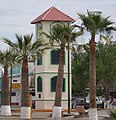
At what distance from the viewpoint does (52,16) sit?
60.4 metres

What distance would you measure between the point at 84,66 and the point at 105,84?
4.89 metres

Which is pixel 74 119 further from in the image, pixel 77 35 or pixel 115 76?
pixel 115 76

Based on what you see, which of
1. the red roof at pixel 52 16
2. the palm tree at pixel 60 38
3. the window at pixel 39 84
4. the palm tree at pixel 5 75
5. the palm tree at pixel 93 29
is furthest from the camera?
the window at pixel 39 84

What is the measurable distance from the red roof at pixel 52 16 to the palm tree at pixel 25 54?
19307 millimetres

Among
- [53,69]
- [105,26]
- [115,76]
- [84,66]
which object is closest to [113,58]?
[115,76]

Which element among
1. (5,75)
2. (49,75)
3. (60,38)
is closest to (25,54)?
(60,38)

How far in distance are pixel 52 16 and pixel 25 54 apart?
21989 mm

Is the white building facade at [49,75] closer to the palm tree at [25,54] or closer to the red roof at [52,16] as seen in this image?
the red roof at [52,16]

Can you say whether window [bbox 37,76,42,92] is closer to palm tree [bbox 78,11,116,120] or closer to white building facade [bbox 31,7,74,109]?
white building facade [bbox 31,7,74,109]

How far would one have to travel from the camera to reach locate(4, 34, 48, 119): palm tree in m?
38.3

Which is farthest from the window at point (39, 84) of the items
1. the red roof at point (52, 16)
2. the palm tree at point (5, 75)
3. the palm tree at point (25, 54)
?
the palm tree at point (25, 54)

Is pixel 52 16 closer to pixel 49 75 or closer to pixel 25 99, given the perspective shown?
pixel 49 75

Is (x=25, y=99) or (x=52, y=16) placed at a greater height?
(x=52, y=16)

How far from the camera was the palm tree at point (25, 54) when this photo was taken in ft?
126
